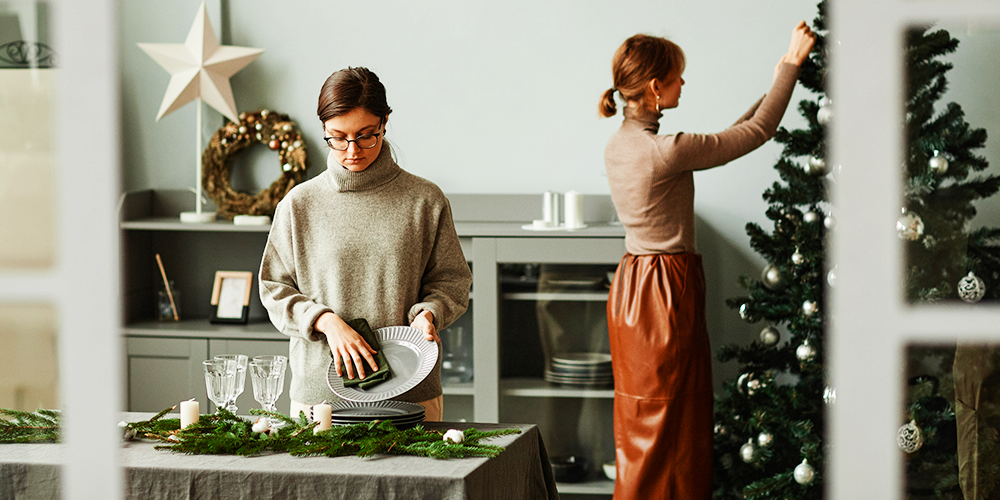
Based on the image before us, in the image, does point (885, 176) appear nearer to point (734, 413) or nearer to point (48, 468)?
point (48, 468)

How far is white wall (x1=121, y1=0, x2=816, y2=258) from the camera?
3.31 metres

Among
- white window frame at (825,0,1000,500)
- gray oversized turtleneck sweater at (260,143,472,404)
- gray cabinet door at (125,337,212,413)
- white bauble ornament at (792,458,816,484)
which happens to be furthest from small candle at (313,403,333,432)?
gray cabinet door at (125,337,212,413)

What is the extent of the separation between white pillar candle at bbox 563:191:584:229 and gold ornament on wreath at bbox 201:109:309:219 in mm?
A: 1096

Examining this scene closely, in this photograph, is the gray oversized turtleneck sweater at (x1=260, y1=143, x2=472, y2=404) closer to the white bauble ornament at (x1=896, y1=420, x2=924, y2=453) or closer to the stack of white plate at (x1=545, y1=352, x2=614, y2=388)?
the white bauble ornament at (x1=896, y1=420, x2=924, y2=453)

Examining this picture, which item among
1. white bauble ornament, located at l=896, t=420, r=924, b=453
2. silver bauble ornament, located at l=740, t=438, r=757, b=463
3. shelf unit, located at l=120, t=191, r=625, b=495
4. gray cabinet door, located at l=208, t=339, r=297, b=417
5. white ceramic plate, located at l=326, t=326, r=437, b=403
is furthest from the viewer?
gray cabinet door, located at l=208, t=339, r=297, b=417

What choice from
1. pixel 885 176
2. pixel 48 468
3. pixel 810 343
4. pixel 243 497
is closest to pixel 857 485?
pixel 885 176

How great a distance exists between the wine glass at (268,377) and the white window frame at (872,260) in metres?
1.34

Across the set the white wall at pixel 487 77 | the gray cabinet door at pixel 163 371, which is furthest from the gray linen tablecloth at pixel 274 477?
the white wall at pixel 487 77

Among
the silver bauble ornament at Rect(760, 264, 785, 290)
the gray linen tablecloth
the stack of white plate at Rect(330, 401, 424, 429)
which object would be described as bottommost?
the gray linen tablecloth

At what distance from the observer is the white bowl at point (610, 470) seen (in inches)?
124

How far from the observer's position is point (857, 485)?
0.75m

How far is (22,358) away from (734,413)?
2.29 metres

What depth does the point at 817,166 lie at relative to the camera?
2.54m

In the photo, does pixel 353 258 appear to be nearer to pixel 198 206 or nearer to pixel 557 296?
pixel 557 296
